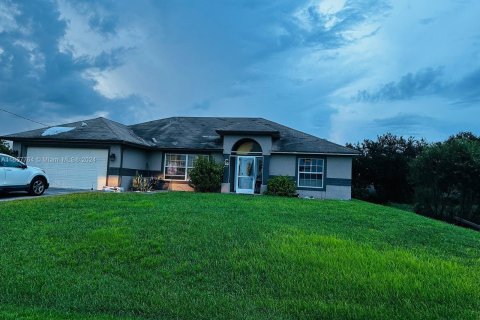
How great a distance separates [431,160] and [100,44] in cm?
1977

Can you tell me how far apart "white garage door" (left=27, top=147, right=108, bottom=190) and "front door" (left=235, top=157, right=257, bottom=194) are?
753 centimetres

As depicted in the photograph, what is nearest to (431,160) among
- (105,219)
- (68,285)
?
(105,219)

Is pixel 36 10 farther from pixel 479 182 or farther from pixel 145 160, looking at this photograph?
pixel 479 182

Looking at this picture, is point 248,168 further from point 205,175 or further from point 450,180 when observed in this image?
point 450,180

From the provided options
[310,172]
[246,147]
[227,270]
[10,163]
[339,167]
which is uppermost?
[246,147]

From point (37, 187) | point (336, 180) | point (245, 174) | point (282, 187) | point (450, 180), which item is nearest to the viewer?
point (37, 187)

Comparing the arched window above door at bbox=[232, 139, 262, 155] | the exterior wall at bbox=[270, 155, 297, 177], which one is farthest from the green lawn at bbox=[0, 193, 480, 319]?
the arched window above door at bbox=[232, 139, 262, 155]

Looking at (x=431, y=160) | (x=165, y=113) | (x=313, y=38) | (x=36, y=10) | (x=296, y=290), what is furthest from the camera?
(x=165, y=113)

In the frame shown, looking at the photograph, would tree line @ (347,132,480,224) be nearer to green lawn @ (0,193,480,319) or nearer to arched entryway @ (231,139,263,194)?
arched entryway @ (231,139,263,194)

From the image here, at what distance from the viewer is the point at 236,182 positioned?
22578 millimetres

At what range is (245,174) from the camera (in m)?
22.5

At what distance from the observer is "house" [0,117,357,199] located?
67.5 ft

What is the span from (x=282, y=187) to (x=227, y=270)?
1467 centimetres

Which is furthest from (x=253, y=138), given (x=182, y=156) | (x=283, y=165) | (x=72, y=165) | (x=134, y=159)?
(x=72, y=165)
